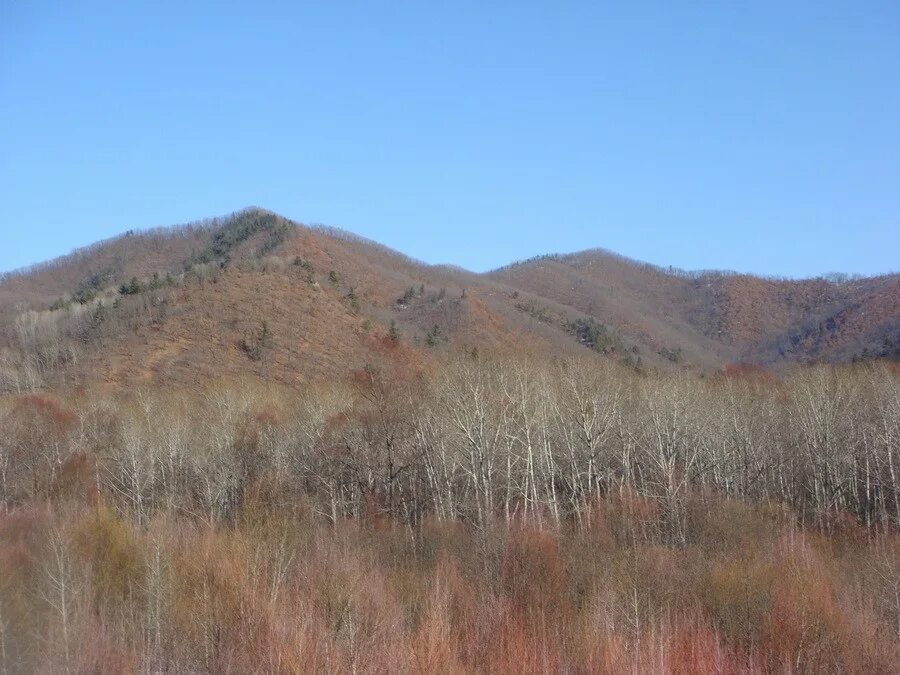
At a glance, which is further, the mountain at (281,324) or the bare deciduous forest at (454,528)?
the mountain at (281,324)

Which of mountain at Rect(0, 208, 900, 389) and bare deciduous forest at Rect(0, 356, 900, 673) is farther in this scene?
mountain at Rect(0, 208, 900, 389)

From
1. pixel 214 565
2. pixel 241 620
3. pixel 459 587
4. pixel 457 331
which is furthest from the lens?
pixel 457 331

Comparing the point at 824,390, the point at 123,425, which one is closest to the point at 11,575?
the point at 123,425

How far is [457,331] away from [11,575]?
9338 centimetres

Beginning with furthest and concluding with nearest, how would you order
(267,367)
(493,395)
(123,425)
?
(267,367) < (123,425) < (493,395)

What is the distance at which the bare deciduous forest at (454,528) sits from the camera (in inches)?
740

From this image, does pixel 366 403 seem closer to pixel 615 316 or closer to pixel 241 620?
pixel 241 620

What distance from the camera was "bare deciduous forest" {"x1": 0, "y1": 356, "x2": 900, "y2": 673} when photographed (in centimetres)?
1880

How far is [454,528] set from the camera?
121 ft

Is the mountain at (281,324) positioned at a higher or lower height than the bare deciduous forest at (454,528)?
higher

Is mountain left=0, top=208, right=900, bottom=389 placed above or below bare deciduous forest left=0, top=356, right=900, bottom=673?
above

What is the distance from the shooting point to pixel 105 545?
85.8ft

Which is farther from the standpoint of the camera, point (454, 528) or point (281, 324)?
point (281, 324)

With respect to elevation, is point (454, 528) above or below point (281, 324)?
below
